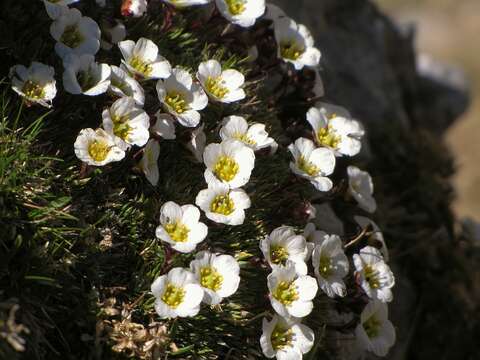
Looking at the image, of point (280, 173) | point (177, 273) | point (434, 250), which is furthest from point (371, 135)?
point (177, 273)

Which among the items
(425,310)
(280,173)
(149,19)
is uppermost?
(149,19)

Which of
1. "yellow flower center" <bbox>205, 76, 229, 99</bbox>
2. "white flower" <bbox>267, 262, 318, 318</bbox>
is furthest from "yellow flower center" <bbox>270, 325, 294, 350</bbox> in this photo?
"yellow flower center" <bbox>205, 76, 229, 99</bbox>

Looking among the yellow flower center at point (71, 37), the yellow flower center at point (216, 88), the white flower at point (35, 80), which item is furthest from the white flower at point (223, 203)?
the yellow flower center at point (71, 37)

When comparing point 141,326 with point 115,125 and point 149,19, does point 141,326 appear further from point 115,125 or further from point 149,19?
point 149,19

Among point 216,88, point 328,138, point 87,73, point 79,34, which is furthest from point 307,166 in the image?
point 79,34

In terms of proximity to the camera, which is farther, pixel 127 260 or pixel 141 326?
pixel 127 260

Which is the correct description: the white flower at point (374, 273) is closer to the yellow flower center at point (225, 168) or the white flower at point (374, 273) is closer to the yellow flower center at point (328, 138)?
the yellow flower center at point (328, 138)
